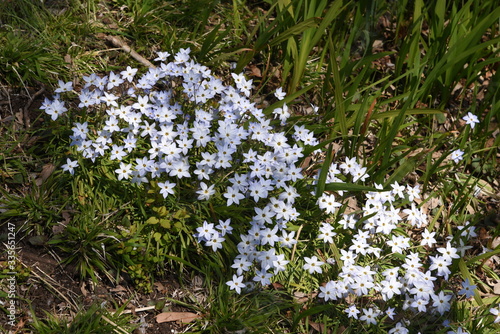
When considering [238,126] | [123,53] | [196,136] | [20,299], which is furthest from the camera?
[123,53]

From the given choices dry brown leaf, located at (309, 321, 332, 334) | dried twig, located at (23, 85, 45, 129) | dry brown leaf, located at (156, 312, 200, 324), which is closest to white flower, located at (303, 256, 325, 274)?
dry brown leaf, located at (309, 321, 332, 334)

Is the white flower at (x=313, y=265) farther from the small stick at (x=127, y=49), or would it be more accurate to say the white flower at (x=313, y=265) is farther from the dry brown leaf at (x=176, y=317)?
the small stick at (x=127, y=49)

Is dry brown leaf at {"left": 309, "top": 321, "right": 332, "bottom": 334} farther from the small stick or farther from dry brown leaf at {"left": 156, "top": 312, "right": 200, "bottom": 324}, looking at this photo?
the small stick

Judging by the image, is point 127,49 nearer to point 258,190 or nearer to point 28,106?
point 28,106

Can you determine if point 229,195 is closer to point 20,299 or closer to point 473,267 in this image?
point 20,299

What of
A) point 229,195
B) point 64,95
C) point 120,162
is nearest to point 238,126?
point 229,195

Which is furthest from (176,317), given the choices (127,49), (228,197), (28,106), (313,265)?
(127,49)
